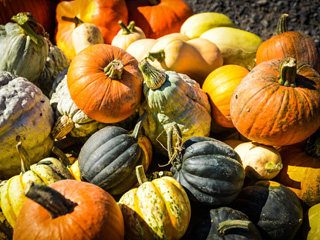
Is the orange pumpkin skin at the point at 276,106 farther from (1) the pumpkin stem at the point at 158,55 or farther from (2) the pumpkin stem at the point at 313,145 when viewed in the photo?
(1) the pumpkin stem at the point at 158,55

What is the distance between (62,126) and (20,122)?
386 millimetres

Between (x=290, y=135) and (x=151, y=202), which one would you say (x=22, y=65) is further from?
(x=290, y=135)

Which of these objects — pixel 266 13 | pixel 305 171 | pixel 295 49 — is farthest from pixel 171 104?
pixel 266 13

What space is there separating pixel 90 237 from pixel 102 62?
1.62 metres

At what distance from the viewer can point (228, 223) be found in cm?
180

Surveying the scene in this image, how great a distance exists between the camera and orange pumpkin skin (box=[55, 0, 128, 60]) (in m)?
4.09

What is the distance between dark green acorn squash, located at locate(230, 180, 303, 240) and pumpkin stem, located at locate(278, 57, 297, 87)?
0.85 meters

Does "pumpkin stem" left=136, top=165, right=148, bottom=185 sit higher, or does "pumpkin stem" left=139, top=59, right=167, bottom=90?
"pumpkin stem" left=139, top=59, right=167, bottom=90

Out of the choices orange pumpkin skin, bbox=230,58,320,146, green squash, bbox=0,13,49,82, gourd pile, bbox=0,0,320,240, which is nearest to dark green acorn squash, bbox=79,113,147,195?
gourd pile, bbox=0,0,320,240

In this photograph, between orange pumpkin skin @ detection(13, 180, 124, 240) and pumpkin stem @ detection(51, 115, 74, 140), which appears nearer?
orange pumpkin skin @ detection(13, 180, 124, 240)

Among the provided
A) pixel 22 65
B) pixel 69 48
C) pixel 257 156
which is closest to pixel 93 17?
pixel 69 48

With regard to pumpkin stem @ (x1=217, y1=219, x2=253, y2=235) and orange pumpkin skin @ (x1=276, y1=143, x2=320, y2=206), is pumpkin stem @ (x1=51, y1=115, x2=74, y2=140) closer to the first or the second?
pumpkin stem @ (x1=217, y1=219, x2=253, y2=235)

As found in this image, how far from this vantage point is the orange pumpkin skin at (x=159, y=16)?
4.38 meters

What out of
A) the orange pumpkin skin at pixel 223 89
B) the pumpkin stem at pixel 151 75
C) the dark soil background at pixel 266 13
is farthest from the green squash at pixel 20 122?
the dark soil background at pixel 266 13
